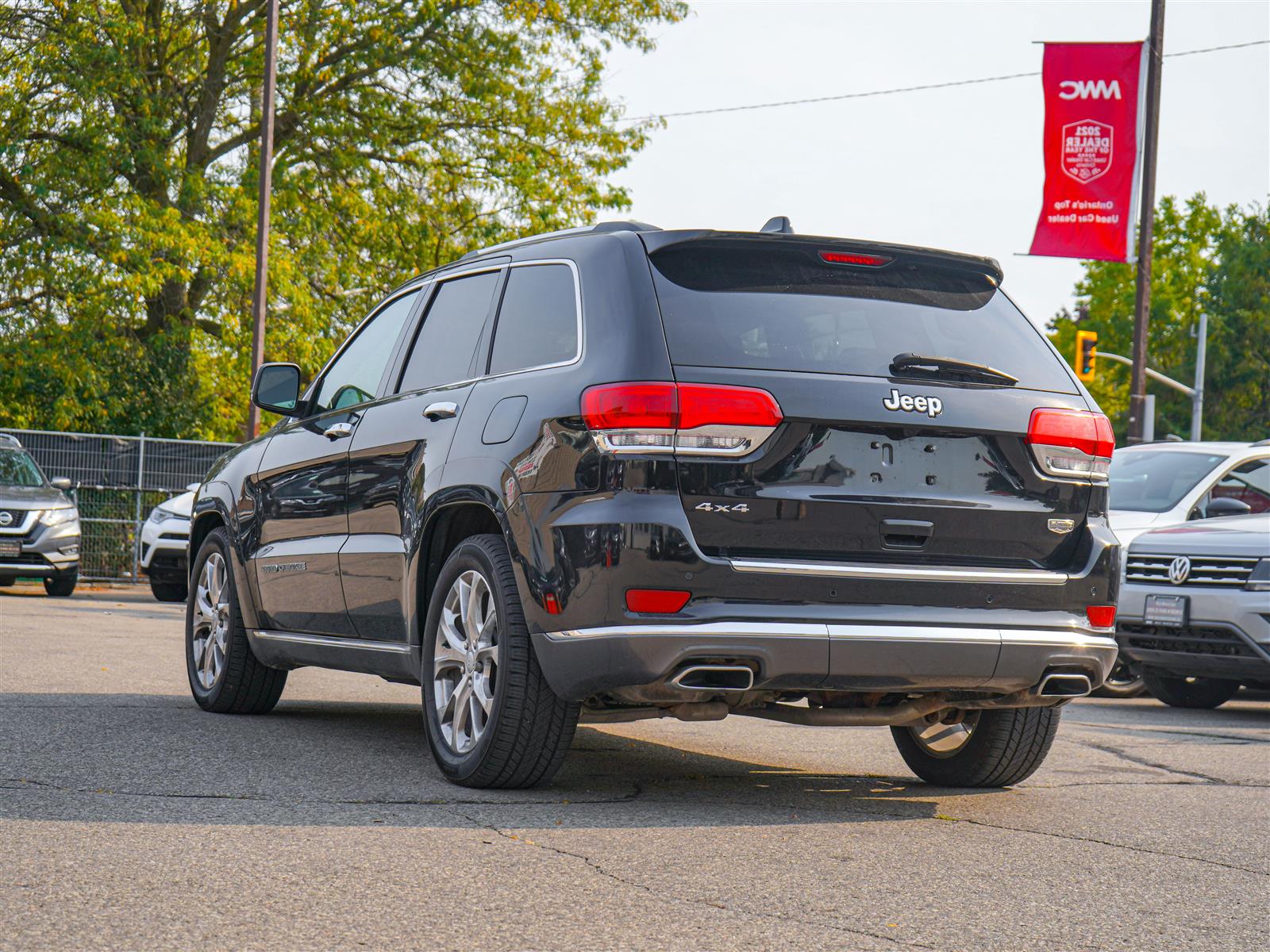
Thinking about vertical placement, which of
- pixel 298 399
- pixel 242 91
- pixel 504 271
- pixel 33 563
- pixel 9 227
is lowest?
pixel 33 563

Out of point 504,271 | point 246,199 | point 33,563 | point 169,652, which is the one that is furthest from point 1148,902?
point 246,199

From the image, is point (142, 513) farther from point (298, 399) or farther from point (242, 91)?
point (298, 399)

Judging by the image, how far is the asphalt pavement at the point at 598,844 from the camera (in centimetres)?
394

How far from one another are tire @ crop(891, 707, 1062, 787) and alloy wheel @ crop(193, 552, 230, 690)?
3445mm

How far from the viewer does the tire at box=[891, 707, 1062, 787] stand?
631 centimetres

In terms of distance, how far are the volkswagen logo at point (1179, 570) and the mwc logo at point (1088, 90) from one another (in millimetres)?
9249

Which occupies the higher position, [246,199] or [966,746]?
[246,199]

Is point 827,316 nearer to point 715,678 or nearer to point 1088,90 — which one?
point 715,678

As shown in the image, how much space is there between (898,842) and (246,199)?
2308cm

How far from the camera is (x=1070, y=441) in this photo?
569 centimetres

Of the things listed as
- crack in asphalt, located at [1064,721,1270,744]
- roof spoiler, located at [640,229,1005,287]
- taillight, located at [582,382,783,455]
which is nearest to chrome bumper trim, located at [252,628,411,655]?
taillight, located at [582,382,783,455]

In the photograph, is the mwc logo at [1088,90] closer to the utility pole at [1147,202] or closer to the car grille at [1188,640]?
the utility pole at [1147,202]

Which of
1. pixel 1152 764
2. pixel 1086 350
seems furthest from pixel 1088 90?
pixel 1086 350

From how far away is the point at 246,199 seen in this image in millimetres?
26531
